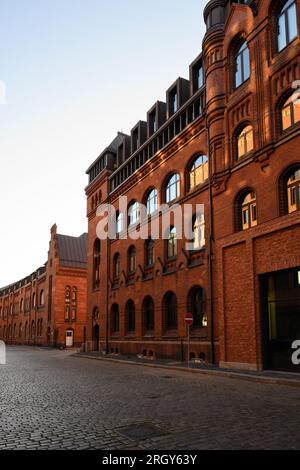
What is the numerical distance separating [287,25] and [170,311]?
54.6ft

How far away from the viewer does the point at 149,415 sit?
8891mm

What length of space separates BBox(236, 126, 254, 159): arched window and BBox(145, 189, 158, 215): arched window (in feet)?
32.8

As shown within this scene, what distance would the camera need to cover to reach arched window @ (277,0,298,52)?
17750mm

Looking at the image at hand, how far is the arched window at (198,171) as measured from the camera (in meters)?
24.1

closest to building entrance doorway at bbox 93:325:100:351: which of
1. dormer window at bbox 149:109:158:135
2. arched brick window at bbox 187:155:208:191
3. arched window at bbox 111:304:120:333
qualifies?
arched window at bbox 111:304:120:333

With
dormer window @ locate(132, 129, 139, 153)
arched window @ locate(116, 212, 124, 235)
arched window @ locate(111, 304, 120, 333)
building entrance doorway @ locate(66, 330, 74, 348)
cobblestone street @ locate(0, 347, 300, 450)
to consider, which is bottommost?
building entrance doorway @ locate(66, 330, 74, 348)

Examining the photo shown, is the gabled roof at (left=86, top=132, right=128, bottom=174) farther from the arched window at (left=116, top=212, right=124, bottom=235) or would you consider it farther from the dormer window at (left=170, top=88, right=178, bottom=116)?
the dormer window at (left=170, top=88, right=178, bottom=116)

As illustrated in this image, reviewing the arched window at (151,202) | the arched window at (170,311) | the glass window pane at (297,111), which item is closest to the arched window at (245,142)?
the glass window pane at (297,111)

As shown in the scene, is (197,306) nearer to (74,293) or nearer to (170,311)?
(170,311)

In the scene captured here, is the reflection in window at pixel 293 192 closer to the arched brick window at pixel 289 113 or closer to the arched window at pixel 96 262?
the arched brick window at pixel 289 113

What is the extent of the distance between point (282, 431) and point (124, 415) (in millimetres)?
3193

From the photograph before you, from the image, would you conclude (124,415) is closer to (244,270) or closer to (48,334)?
(244,270)

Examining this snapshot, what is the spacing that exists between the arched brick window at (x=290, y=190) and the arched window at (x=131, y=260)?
17.0 m

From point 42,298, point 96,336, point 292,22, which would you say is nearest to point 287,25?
point 292,22
